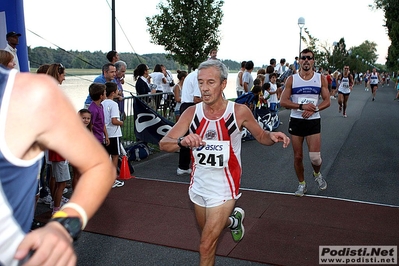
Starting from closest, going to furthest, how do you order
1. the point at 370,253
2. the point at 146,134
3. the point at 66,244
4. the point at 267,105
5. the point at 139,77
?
the point at 66,244 < the point at 370,253 < the point at 146,134 < the point at 139,77 < the point at 267,105

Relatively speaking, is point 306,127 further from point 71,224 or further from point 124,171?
point 71,224

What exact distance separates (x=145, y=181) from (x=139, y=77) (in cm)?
344

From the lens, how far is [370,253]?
4777 millimetres

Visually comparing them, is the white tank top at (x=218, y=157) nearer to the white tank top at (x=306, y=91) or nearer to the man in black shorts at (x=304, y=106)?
the man in black shorts at (x=304, y=106)

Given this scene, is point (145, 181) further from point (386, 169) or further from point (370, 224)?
point (386, 169)

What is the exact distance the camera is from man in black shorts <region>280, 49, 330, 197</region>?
666 cm

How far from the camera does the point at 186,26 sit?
19.4 meters

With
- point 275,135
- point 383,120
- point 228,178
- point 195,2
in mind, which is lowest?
point 383,120

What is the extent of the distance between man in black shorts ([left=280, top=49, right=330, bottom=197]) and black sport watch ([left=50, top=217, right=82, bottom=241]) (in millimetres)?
5507

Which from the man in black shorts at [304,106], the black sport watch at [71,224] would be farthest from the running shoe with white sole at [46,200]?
the black sport watch at [71,224]

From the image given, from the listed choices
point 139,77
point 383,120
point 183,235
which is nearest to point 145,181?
point 183,235

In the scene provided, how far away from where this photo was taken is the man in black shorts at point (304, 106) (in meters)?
6.66

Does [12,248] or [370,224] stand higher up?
[12,248]

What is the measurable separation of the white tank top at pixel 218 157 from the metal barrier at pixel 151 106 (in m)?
5.30
